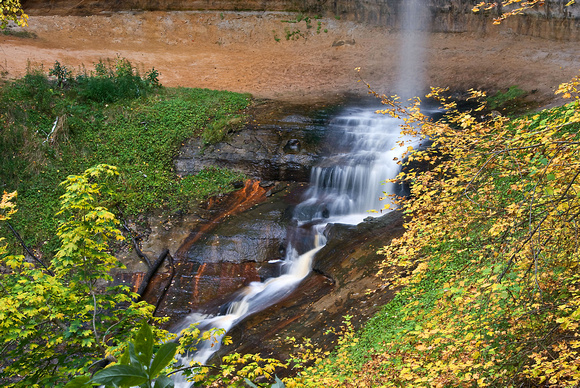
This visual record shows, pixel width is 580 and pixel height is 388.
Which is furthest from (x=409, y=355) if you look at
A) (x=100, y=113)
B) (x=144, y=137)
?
(x=100, y=113)

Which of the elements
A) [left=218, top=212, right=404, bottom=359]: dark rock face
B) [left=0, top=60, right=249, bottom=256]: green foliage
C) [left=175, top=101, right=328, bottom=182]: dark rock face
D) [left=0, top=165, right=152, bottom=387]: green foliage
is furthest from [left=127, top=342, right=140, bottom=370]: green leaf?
[left=175, top=101, right=328, bottom=182]: dark rock face

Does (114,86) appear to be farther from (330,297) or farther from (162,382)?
(162,382)

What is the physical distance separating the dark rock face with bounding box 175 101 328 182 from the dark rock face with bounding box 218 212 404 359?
3269 mm

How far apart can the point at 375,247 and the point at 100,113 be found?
1062 cm

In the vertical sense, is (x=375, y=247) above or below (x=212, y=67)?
below

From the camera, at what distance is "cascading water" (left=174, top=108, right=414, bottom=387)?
30.4 ft

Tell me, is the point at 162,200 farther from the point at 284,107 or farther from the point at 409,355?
the point at 409,355

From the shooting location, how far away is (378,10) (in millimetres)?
21062

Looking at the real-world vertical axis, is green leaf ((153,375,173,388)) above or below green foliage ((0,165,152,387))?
above

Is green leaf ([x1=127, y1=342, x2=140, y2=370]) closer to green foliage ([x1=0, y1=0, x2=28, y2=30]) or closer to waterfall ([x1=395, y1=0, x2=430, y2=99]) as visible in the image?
green foliage ([x1=0, y1=0, x2=28, y2=30])

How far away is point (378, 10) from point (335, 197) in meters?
12.9

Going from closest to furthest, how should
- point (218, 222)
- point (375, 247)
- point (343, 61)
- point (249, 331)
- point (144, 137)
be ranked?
point (249, 331)
point (375, 247)
point (218, 222)
point (144, 137)
point (343, 61)

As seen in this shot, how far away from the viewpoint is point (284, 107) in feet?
50.3

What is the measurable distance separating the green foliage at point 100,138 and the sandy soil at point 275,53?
6.70ft
